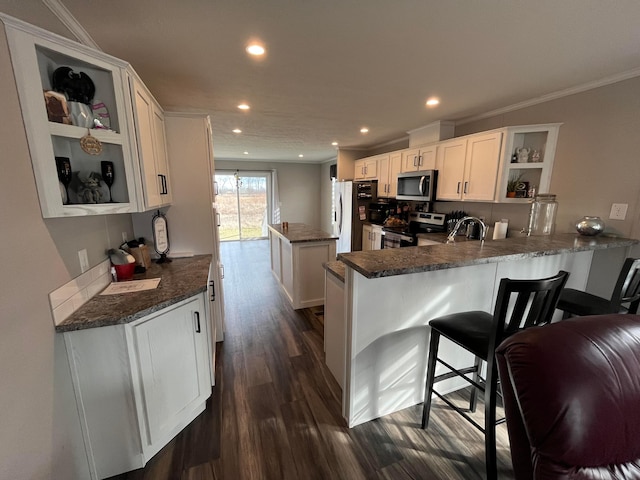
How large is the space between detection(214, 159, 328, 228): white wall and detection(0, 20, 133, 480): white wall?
6.85m

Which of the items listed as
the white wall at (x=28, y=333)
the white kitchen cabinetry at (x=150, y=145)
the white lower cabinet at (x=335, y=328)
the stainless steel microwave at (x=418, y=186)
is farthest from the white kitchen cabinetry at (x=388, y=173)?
the white wall at (x=28, y=333)

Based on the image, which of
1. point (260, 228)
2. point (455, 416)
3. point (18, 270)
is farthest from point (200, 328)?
point (260, 228)

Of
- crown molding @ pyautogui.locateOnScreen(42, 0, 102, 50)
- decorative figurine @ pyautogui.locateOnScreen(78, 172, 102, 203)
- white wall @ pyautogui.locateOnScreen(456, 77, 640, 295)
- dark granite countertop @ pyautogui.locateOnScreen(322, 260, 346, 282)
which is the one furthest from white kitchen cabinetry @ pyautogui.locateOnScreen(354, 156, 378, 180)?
decorative figurine @ pyautogui.locateOnScreen(78, 172, 102, 203)

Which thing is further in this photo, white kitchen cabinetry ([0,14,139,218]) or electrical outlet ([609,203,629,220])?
electrical outlet ([609,203,629,220])

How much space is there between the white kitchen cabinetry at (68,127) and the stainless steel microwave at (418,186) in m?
3.43

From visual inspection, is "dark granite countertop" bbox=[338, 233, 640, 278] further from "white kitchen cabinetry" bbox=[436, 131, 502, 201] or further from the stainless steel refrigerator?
the stainless steel refrigerator

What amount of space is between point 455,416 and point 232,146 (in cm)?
558

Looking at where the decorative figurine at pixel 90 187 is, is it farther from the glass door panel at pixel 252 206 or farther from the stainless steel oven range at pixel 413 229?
the glass door panel at pixel 252 206

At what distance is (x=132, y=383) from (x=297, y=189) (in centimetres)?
724

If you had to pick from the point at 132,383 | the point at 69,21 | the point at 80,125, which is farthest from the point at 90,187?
the point at 132,383

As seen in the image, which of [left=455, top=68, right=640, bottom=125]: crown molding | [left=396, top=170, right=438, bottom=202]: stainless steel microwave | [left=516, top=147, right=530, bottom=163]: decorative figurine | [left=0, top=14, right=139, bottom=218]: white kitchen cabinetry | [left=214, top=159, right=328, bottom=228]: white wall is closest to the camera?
[left=0, top=14, right=139, bottom=218]: white kitchen cabinetry

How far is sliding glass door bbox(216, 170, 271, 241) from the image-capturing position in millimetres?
7516

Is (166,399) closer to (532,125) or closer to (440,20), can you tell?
(440,20)

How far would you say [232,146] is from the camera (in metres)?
5.43
